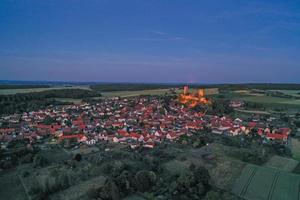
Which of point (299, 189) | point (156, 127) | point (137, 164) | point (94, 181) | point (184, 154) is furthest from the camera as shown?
point (156, 127)

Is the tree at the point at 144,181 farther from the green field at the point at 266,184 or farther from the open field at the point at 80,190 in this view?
the green field at the point at 266,184

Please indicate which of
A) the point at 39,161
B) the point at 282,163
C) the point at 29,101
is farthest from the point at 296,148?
the point at 29,101

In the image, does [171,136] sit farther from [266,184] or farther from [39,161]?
[266,184]

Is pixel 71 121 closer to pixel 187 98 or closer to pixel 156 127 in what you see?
pixel 156 127

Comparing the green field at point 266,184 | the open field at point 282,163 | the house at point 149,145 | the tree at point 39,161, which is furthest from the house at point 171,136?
the tree at point 39,161

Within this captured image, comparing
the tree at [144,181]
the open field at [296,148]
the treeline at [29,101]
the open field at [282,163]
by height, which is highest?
the treeline at [29,101]

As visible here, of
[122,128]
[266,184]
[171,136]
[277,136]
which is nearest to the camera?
[266,184]

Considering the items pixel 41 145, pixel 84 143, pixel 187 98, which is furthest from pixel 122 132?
pixel 187 98

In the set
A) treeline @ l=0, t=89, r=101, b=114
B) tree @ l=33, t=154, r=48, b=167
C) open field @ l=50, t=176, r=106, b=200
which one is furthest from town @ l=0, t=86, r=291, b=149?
open field @ l=50, t=176, r=106, b=200
